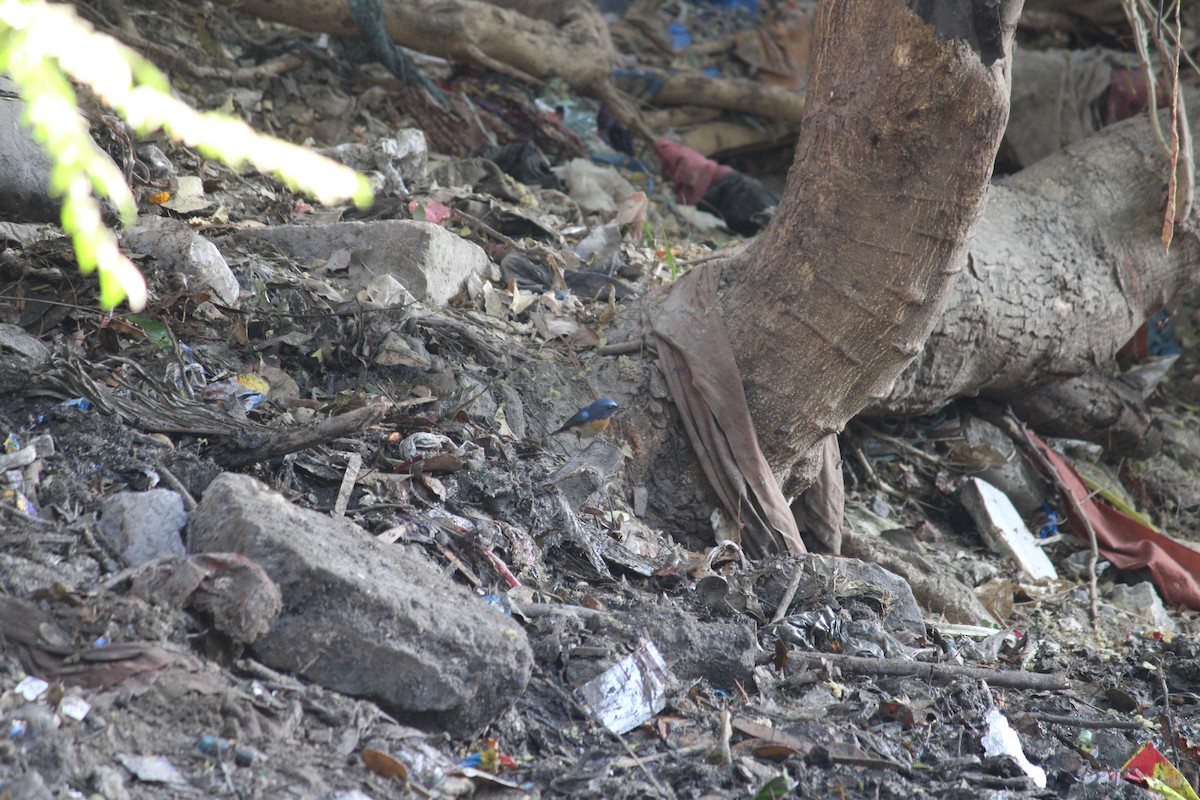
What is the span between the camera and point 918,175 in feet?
8.64

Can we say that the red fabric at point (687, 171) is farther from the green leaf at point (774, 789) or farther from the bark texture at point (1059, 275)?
the green leaf at point (774, 789)

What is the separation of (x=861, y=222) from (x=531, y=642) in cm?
156

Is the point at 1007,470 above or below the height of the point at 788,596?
below

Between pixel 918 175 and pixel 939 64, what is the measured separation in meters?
0.31

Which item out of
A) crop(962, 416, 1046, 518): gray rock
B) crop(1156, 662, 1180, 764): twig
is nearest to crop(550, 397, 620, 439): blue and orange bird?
crop(1156, 662, 1180, 764): twig

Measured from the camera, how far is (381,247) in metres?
3.31

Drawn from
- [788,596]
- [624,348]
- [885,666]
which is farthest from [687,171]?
[885,666]

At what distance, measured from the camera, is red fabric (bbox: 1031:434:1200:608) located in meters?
3.89

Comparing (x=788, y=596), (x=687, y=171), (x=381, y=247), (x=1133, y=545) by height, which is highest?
(x=687, y=171)

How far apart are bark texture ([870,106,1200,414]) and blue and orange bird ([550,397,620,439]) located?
4.57ft

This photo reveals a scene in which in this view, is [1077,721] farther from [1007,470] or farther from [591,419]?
[1007,470]

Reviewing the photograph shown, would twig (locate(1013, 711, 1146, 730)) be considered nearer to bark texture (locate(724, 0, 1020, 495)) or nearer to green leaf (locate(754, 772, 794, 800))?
green leaf (locate(754, 772, 794, 800))

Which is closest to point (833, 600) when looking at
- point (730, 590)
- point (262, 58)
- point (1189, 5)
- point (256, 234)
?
point (730, 590)

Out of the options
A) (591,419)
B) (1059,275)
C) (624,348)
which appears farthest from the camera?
(1059,275)
